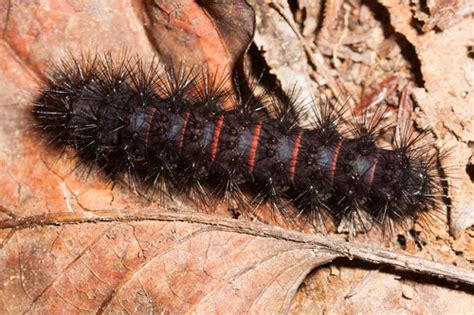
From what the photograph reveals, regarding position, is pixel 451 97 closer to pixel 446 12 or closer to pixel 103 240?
pixel 446 12

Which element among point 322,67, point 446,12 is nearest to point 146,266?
point 322,67

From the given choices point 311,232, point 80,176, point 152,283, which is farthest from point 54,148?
point 311,232

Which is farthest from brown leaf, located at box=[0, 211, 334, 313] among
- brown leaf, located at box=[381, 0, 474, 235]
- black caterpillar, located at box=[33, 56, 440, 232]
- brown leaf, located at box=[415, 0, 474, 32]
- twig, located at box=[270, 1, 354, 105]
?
brown leaf, located at box=[415, 0, 474, 32]

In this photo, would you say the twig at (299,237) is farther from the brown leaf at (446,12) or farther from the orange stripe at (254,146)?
the brown leaf at (446,12)

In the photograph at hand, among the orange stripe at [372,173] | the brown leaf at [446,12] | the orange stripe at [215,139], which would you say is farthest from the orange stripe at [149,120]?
the brown leaf at [446,12]

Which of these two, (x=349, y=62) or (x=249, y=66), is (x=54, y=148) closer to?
(x=249, y=66)

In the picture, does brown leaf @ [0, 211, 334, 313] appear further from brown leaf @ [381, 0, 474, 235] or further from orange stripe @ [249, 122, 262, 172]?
brown leaf @ [381, 0, 474, 235]
